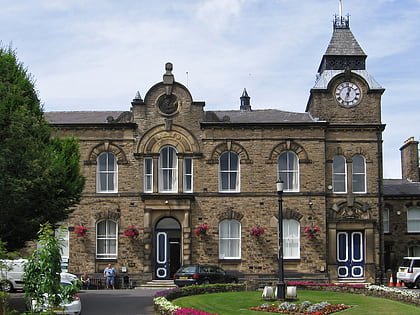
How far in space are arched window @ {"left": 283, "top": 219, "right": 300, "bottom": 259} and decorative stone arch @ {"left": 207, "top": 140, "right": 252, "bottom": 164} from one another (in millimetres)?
4249

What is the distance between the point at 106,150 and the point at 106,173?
4.28ft

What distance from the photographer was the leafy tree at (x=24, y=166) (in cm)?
2165

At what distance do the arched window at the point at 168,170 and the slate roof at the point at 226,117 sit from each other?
110 inches

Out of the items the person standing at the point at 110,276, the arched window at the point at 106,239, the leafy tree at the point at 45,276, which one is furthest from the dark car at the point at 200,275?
the leafy tree at the point at 45,276

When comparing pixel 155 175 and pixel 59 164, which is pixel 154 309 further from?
pixel 155 175

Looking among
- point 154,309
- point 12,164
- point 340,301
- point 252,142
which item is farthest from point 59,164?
point 252,142

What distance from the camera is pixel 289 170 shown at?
3647 cm

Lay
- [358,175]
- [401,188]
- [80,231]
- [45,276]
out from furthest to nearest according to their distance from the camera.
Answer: [401,188], [358,175], [80,231], [45,276]

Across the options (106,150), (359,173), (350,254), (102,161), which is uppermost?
(106,150)

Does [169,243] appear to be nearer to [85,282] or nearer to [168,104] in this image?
[85,282]

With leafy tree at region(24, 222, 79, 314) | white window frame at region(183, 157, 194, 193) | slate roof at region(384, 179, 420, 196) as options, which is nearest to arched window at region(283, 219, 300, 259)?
white window frame at region(183, 157, 194, 193)

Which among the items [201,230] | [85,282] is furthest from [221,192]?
[85,282]

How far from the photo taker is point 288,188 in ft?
119

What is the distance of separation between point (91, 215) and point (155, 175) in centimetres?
→ 421
